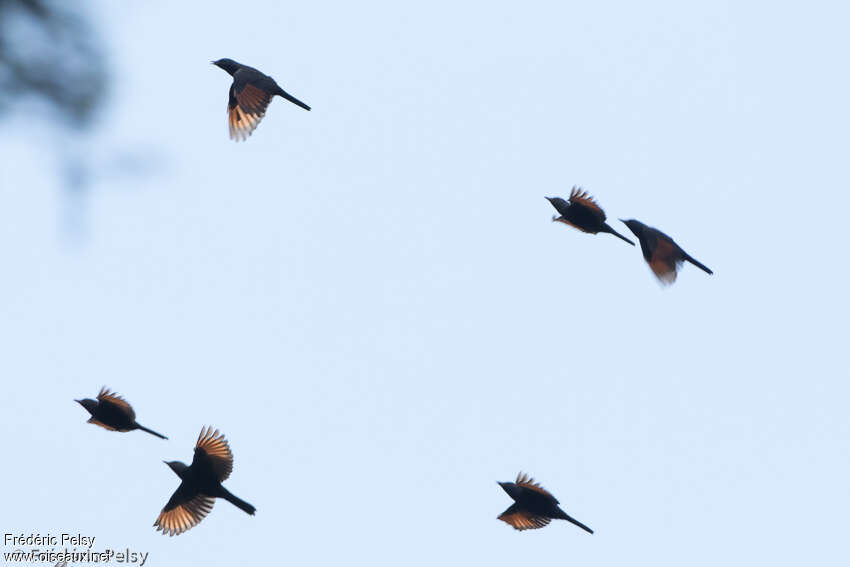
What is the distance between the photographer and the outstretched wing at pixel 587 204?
2136cm

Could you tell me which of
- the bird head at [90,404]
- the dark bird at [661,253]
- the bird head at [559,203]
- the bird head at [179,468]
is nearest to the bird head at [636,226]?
the dark bird at [661,253]

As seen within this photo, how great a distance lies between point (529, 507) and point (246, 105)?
7.86 m

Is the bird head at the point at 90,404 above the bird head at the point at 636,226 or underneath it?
underneath

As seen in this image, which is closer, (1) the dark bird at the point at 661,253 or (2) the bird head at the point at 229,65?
(1) the dark bird at the point at 661,253

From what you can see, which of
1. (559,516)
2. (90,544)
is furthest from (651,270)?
(90,544)

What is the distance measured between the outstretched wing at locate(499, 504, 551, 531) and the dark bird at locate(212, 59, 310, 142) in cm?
729

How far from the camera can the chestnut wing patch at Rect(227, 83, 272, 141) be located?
23125 millimetres

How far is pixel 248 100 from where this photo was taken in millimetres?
23203

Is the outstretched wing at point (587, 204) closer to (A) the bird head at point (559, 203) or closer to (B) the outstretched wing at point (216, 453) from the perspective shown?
(A) the bird head at point (559, 203)

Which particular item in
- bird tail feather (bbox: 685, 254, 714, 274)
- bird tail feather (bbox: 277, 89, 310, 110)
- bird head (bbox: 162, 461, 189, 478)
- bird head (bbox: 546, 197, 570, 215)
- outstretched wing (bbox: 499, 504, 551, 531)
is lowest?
outstretched wing (bbox: 499, 504, 551, 531)

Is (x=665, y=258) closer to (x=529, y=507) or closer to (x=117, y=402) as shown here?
(x=529, y=507)

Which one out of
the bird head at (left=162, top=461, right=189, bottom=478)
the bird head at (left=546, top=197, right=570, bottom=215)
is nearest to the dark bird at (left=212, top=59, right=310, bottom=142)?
the bird head at (left=546, top=197, right=570, bottom=215)

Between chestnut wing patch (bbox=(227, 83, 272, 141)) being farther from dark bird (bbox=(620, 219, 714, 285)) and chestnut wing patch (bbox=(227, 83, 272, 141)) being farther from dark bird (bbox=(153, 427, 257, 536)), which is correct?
dark bird (bbox=(620, 219, 714, 285))

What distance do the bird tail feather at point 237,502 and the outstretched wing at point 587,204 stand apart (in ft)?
21.9
